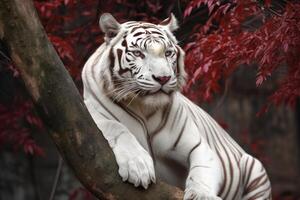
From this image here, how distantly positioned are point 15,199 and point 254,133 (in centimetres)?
394

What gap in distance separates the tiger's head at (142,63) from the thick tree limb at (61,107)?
0.39m

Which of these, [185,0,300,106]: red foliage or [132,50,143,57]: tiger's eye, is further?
[185,0,300,106]: red foliage

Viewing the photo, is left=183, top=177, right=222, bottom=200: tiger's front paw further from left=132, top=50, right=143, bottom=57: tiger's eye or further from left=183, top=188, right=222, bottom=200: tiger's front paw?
left=132, top=50, right=143, bottom=57: tiger's eye

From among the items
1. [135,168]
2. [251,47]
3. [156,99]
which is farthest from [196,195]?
[251,47]

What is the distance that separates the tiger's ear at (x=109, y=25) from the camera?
4414mm

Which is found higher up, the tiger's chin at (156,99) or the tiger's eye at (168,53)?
the tiger's eye at (168,53)

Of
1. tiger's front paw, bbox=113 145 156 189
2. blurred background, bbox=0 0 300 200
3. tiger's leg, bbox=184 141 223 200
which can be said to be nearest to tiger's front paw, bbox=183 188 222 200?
tiger's leg, bbox=184 141 223 200

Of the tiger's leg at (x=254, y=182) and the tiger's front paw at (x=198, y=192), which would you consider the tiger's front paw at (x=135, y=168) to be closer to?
the tiger's front paw at (x=198, y=192)

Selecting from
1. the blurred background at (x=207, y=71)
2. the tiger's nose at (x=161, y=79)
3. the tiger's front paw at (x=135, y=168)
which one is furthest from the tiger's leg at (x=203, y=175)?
the blurred background at (x=207, y=71)

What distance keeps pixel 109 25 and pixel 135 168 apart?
0.95 meters

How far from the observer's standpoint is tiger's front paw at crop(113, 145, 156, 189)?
397 centimetres

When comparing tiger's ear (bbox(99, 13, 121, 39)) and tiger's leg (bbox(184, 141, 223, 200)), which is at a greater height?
tiger's ear (bbox(99, 13, 121, 39))

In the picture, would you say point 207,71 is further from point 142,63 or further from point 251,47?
point 142,63

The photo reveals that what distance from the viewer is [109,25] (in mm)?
4445
